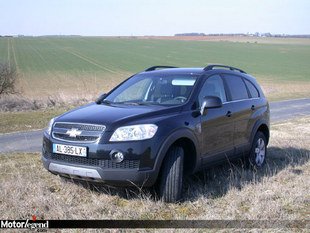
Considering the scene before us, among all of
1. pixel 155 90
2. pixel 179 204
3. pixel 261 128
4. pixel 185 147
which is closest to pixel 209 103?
pixel 185 147

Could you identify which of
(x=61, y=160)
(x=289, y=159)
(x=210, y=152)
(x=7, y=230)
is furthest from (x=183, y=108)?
(x=289, y=159)

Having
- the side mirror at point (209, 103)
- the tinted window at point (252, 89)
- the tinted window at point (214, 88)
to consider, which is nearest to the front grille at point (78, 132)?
the side mirror at point (209, 103)

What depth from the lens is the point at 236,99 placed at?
6.51 m

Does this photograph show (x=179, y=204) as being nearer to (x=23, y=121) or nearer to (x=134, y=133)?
(x=134, y=133)

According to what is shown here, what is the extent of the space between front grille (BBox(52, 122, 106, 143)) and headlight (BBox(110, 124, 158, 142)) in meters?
0.18

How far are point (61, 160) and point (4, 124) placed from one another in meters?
8.52

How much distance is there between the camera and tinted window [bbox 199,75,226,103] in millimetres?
5796

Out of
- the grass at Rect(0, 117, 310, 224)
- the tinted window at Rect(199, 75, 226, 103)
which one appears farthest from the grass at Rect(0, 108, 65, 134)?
the tinted window at Rect(199, 75, 226, 103)

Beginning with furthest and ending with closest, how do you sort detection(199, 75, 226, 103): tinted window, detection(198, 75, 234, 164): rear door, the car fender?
1. detection(199, 75, 226, 103): tinted window
2. detection(198, 75, 234, 164): rear door
3. the car fender

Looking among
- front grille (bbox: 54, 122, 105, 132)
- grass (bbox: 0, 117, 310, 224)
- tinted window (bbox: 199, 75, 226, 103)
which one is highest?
tinted window (bbox: 199, 75, 226, 103)

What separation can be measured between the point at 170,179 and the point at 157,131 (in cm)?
60

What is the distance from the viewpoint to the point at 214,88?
6.05 metres

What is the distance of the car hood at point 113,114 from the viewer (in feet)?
15.7

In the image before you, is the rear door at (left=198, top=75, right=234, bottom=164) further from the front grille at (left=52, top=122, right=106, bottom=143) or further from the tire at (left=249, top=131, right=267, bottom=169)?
the front grille at (left=52, top=122, right=106, bottom=143)
